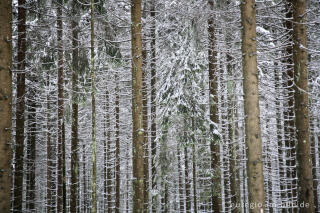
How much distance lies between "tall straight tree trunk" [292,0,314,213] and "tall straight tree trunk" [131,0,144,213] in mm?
5161

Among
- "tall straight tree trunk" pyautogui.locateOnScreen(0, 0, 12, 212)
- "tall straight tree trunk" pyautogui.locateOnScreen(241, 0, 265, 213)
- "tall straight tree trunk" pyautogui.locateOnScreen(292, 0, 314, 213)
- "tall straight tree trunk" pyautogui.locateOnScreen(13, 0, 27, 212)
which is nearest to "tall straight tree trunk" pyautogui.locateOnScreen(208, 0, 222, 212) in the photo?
"tall straight tree trunk" pyautogui.locateOnScreen(292, 0, 314, 213)

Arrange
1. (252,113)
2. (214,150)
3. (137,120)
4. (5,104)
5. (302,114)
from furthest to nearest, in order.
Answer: (214,150) < (137,120) < (302,114) < (5,104) < (252,113)

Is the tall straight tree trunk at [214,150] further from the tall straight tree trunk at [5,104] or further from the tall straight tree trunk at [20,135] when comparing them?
the tall straight tree trunk at [20,135]

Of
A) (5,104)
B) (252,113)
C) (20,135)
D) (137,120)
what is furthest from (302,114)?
(20,135)

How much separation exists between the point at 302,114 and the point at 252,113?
2763 millimetres

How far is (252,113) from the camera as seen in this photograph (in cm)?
682

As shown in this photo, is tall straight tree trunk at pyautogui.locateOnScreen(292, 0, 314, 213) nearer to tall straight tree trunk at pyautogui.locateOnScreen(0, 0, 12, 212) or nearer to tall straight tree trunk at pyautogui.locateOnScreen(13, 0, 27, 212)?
tall straight tree trunk at pyautogui.locateOnScreen(0, 0, 12, 212)

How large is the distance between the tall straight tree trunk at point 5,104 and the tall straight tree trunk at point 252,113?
650 centimetres

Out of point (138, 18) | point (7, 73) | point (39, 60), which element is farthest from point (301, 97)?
point (39, 60)

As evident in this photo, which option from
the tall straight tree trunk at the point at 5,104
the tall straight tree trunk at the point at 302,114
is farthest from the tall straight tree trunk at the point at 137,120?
the tall straight tree trunk at the point at 302,114

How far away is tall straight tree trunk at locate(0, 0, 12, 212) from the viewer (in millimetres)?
6965

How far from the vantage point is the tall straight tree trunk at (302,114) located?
8133mm

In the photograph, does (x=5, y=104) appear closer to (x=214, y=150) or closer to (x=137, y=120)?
(x=137, y=120)

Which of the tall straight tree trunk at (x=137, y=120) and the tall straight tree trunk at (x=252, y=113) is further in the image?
the tall straight tree trunk at (x=137, y=120)
